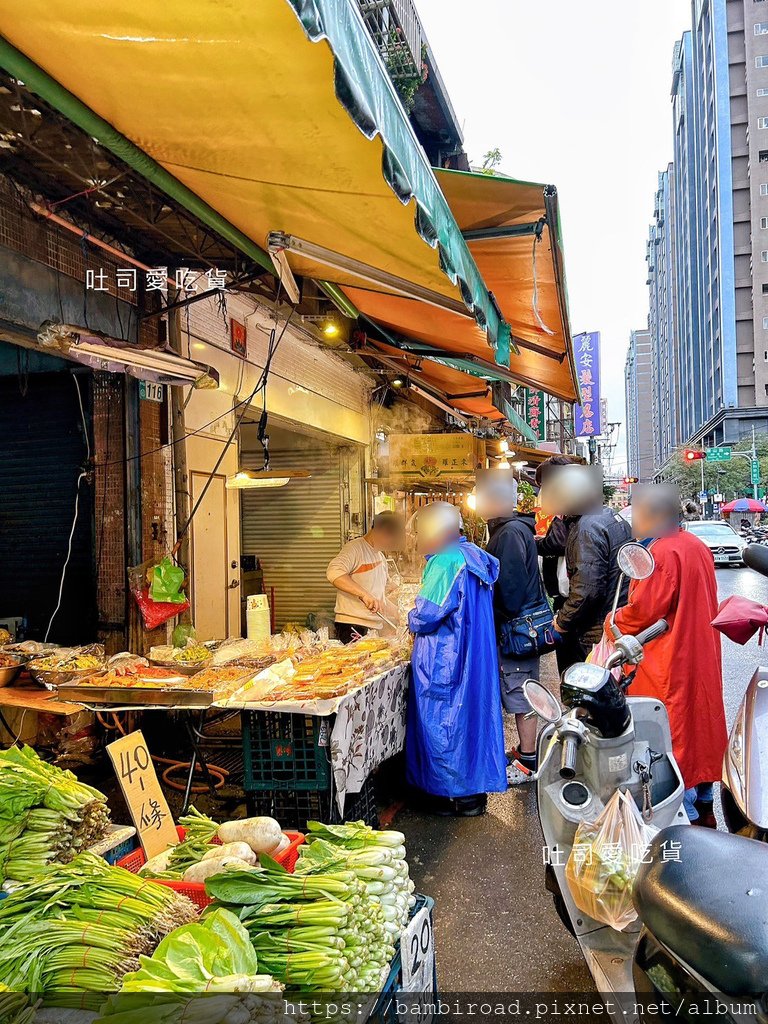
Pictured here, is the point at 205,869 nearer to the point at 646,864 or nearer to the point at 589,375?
the point at 646,864

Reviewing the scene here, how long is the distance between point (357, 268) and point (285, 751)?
3096 mm

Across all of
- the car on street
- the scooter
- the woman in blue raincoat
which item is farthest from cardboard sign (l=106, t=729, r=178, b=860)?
the car on street

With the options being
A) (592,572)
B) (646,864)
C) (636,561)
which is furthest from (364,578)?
(646,864)

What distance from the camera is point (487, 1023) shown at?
8.92 feet

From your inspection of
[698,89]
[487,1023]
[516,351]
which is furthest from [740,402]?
[487,1023]

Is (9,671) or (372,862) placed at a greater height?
(9,671)

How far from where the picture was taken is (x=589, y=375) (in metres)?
26.0

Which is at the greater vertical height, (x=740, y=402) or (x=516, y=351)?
(x=740, y=402)

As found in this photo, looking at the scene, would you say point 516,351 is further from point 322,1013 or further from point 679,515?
point 322,1013

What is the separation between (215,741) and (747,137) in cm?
7750

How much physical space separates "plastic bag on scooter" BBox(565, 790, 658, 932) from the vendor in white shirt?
4.36 m

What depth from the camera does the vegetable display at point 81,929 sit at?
6.06 feet

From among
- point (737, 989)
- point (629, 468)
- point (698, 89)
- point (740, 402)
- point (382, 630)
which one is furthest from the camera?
point (629, 468)

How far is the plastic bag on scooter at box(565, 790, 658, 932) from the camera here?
2.35 m
